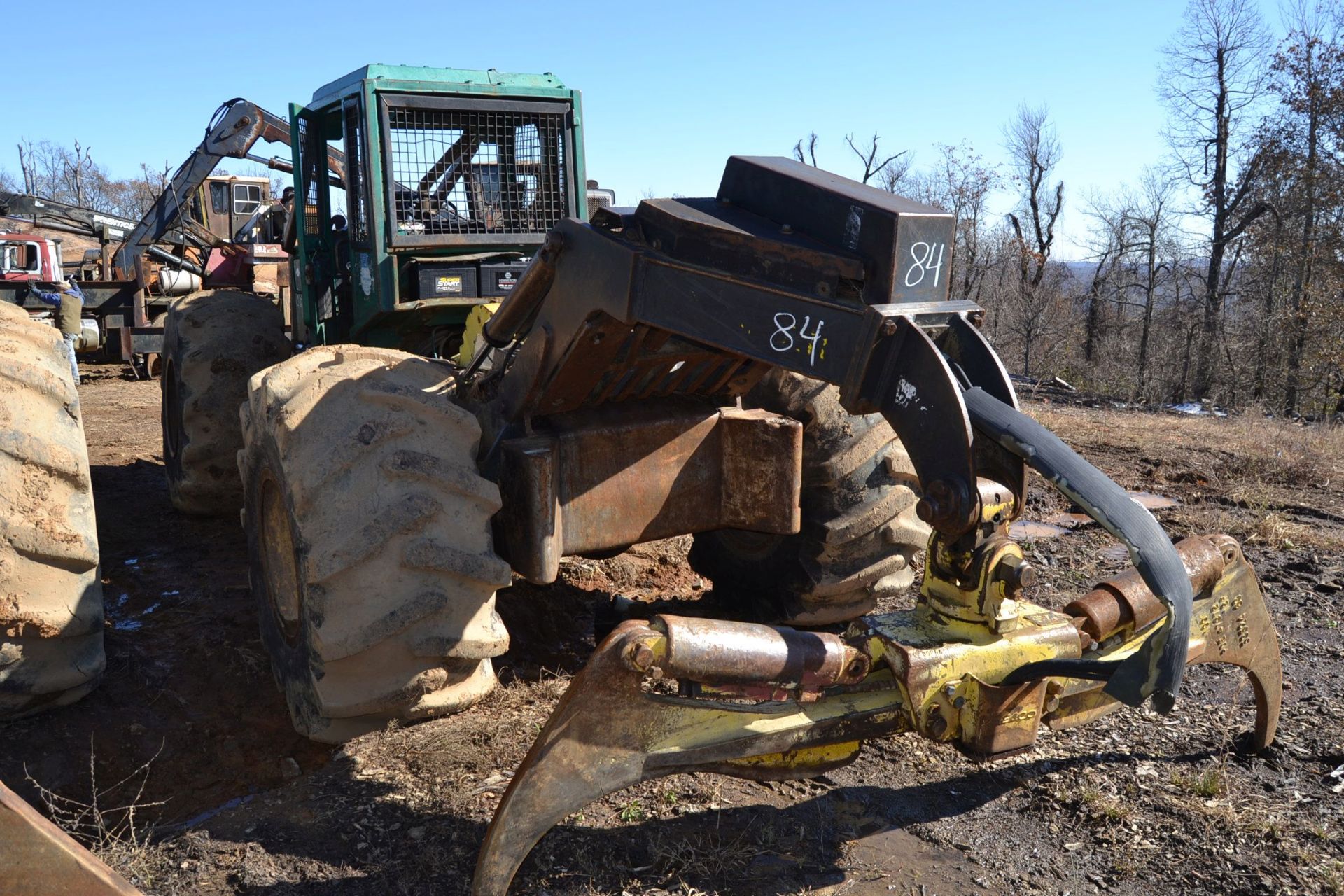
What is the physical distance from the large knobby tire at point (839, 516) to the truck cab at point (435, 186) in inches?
67.9

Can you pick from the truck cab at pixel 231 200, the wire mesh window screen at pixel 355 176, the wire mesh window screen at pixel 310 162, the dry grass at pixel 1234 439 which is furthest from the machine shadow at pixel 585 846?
the truck cab at pixel 231 200

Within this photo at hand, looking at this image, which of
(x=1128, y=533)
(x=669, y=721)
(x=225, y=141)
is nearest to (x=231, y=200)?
(x=225, y=141)

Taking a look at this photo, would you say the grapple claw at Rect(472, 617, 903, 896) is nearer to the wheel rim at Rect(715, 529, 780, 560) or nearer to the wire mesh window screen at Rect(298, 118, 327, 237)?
the wheel rim at Rect(715, 529, 780, 560)

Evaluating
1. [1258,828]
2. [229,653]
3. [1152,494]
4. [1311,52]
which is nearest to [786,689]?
[1258,828]

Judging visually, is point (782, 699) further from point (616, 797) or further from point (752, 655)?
point (616, 797)

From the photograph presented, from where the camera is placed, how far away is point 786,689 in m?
3.13

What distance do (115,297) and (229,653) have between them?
13967 millimetres

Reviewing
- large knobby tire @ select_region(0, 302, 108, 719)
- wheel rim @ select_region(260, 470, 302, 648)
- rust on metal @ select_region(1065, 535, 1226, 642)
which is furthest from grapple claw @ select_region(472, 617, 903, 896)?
large knobby tire @ select_region(0, 302, 108, 719)

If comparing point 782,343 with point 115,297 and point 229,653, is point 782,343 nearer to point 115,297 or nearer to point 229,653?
point 229,653

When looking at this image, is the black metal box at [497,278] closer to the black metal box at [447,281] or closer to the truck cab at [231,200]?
the black metal box at [447,281]

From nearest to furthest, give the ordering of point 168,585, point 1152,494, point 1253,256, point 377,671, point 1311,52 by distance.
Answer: point 377,671
point 168,585
point 1152,494
point 1311,52
point 1253,256

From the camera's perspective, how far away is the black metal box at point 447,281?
4.96 metres

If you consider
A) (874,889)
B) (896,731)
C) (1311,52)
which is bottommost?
(874,889)

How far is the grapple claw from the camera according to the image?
2680mm
